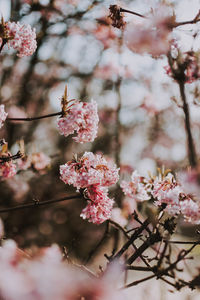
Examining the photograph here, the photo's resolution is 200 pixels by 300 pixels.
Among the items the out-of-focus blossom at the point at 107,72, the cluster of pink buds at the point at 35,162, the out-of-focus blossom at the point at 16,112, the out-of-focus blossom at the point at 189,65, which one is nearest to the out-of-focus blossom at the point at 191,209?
the out-of-focus blossom at the point at 189,65

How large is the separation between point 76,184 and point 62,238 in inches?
176

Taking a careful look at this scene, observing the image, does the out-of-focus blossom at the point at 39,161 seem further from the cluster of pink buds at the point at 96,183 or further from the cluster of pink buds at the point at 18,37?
the cluster of pink buds at the point at 18,37

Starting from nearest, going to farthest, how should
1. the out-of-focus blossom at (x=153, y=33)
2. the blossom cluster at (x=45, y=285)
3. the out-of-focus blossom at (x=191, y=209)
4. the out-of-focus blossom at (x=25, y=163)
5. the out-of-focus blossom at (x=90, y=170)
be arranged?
the blossom cluster at (x=45, y=285) < the out-of-focus blossom at (x=191, y=209) < the out-of-focus blossom at (x=153, y=33) < the out-of-focus blossom at (x=90, y=170) < the out-of-focus blossom at (x=25, y=163)

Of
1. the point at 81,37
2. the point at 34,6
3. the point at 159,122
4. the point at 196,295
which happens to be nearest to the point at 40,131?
the point at 81,37

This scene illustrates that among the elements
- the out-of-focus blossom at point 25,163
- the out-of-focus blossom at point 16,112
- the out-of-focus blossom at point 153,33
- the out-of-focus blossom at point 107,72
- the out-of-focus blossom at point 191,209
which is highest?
the out-of-focus blossom at point 107,72

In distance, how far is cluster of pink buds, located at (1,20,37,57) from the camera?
1708 millimetres

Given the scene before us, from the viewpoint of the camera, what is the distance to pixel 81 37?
17.3 ft

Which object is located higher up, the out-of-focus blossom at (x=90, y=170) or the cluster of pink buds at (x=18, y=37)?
the cluster of pink buds at (x=18, y=37)

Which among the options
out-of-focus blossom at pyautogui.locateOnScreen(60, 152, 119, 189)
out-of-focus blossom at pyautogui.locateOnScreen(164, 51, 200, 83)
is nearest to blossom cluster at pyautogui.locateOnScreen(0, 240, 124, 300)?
out-of-focus blossom at pyautogui.locateOnScreen(60, 152, 119, 189)

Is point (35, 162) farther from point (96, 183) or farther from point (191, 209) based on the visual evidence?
point (191, 209)

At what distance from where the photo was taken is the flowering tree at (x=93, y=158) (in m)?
1.21

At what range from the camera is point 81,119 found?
5.70 feet

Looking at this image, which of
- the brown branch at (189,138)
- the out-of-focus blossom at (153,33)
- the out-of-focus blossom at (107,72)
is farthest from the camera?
the out-of-focus blossom at (107,72)

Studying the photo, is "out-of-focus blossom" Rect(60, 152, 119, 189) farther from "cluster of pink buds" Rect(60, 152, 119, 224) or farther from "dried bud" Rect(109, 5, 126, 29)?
"dried bud" Rect(109, 5, 126, 29)
